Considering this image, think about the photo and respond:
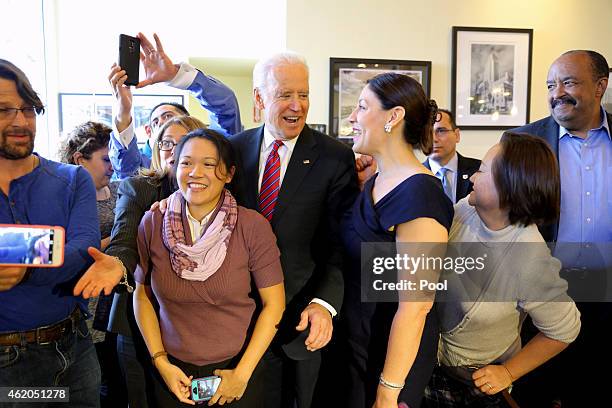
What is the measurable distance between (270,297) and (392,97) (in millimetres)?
759

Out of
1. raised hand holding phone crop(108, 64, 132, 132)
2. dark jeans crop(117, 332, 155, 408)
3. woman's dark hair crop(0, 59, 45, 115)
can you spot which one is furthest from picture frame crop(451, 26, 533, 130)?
woman's dark hair crop(0, 59, 45, 115)

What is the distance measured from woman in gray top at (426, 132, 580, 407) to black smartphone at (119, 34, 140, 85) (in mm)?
1546

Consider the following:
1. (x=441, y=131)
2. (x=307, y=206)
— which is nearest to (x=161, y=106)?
(x=307, y=206)

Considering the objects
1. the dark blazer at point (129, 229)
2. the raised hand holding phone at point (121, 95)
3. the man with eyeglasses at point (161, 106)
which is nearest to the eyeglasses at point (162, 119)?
the man with eyeglasses at point (161, 106)

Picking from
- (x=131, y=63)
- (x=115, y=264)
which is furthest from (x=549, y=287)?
(x=131, y=63)

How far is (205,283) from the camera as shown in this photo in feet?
4.81

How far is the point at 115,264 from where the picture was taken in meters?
1.40

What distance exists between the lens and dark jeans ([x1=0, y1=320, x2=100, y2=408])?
Result: 1.42 metres

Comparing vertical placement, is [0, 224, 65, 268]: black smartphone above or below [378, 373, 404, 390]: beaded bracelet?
above

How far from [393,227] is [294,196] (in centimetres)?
45

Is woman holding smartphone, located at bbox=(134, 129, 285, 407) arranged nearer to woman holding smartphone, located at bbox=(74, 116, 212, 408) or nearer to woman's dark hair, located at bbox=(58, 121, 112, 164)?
woman holding smartphone, located at bbox=(74, 116, 212, 408)

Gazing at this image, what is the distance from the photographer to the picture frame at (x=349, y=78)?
13.6 feet

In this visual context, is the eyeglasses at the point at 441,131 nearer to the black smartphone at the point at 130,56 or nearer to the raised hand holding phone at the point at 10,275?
the black smartphone at the point at 130,56

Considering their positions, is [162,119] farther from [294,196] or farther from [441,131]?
[441,131]
